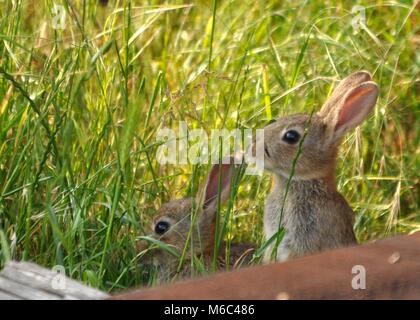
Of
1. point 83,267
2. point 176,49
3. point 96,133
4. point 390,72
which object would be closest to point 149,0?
point 176,49

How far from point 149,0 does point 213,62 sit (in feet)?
2.97

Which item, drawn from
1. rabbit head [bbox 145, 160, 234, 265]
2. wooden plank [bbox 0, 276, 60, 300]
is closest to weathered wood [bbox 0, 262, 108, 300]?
wooden plank [bbox 0, 276, 60, 300]

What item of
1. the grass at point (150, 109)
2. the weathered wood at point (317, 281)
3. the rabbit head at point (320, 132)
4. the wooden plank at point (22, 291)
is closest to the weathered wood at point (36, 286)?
the wooden plank at point (22, 291)

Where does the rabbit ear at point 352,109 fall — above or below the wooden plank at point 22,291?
above

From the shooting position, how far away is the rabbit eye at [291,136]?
5594 millimetres

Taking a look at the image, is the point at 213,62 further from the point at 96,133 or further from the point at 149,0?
the point at 96,133

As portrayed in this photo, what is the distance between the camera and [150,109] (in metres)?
5.07

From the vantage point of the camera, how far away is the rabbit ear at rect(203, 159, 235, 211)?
5.40 metres

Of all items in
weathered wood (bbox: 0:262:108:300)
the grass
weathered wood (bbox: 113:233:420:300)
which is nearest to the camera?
weathered wood (bbox: 113:233:420:300)

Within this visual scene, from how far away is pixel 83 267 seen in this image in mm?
4578

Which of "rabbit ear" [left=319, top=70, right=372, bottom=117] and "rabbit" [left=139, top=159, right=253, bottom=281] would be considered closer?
"rabbit" [left=139, top=159, right=253, bottom=281]

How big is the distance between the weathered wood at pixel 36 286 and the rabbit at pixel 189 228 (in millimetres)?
2041

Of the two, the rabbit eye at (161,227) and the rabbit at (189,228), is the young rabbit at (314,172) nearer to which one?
the rabbit at (189,228)

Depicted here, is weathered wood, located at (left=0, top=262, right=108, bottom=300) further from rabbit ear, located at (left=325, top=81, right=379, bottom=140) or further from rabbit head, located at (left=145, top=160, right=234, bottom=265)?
rabbit ear, located at (left=325, top=81, right=379, bottom=140)
